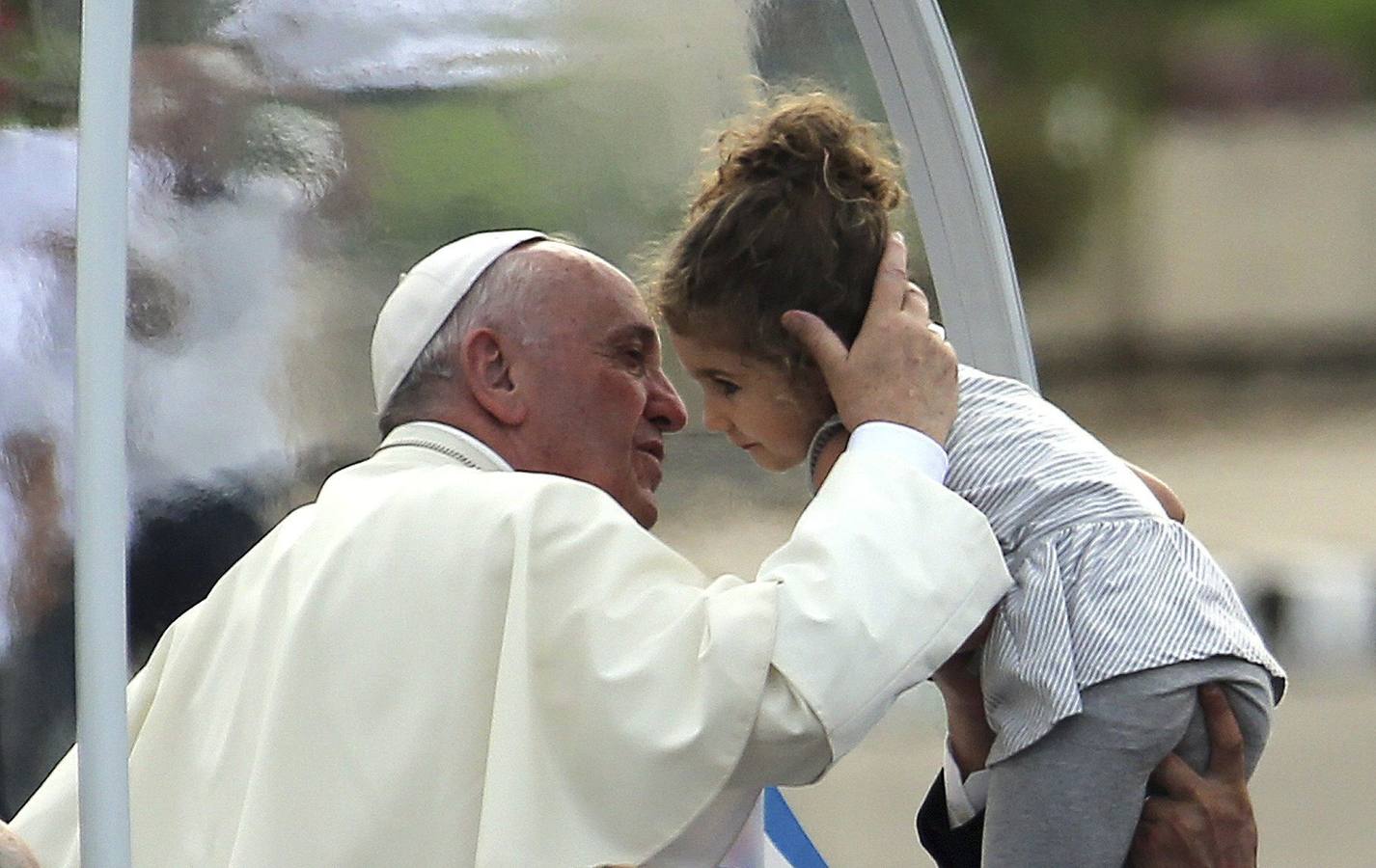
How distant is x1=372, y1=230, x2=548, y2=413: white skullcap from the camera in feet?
9.07

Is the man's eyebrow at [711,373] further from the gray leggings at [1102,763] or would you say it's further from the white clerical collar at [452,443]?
the gray leggings at [1102,763]

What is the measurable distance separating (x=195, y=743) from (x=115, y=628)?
0.57 m

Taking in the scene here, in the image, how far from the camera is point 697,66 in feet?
12.3

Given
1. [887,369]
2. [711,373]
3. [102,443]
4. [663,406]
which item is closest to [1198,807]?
[887,369]

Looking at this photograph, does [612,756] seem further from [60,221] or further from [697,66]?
[60,221]

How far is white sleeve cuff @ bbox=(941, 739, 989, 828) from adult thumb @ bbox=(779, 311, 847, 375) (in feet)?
1.72

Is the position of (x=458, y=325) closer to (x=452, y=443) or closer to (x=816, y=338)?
(x=452, y=443)

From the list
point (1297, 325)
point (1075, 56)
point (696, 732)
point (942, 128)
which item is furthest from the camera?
point (1297, 325)

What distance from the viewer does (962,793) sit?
104 inches

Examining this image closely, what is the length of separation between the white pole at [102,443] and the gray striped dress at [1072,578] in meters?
0.90

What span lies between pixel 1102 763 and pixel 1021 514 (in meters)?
0.28

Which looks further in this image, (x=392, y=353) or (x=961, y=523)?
(x=392, y=353)

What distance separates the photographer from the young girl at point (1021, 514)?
2305 millimetres

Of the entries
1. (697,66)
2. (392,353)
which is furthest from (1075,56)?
(392,353)
